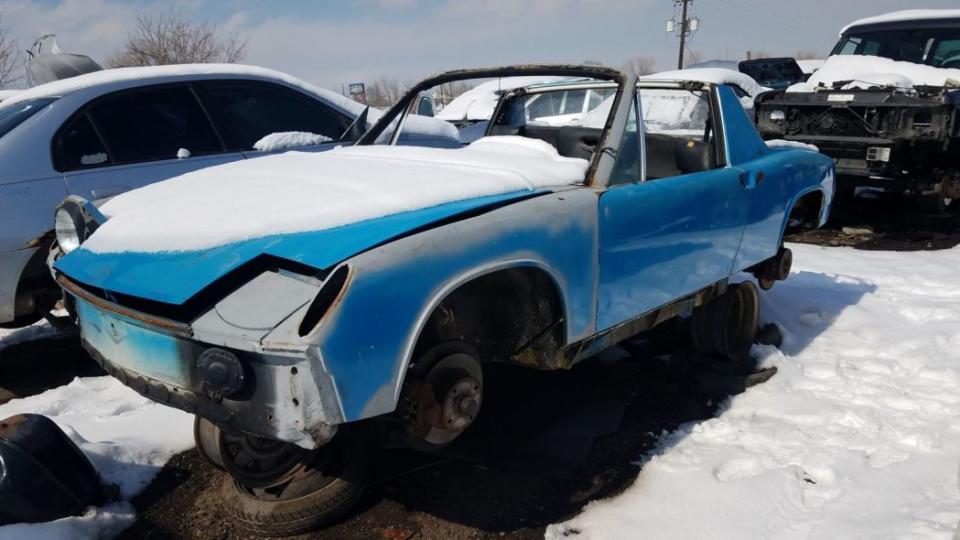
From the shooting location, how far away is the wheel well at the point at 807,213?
4316mm

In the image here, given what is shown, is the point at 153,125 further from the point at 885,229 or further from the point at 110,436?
the point at 885,229

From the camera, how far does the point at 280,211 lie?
208 centimetres

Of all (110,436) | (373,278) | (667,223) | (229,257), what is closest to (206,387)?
(229,257)

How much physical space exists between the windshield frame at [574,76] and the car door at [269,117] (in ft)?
Answer: 2.75

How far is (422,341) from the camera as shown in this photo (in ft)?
7.25

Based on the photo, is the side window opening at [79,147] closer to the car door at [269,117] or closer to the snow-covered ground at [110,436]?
the car door at [269,117]

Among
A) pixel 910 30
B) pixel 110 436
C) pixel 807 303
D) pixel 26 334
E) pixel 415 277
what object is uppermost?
pixel 910 30

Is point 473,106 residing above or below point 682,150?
below

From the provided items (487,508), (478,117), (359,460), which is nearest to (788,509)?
(487,508)

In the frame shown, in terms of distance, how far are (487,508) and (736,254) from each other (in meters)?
1.82

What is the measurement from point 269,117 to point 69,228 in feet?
7.18

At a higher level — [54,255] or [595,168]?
[595,168]

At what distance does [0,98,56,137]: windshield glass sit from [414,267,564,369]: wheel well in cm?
299

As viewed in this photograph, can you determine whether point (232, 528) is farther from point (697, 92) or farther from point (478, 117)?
point (478, 117)
